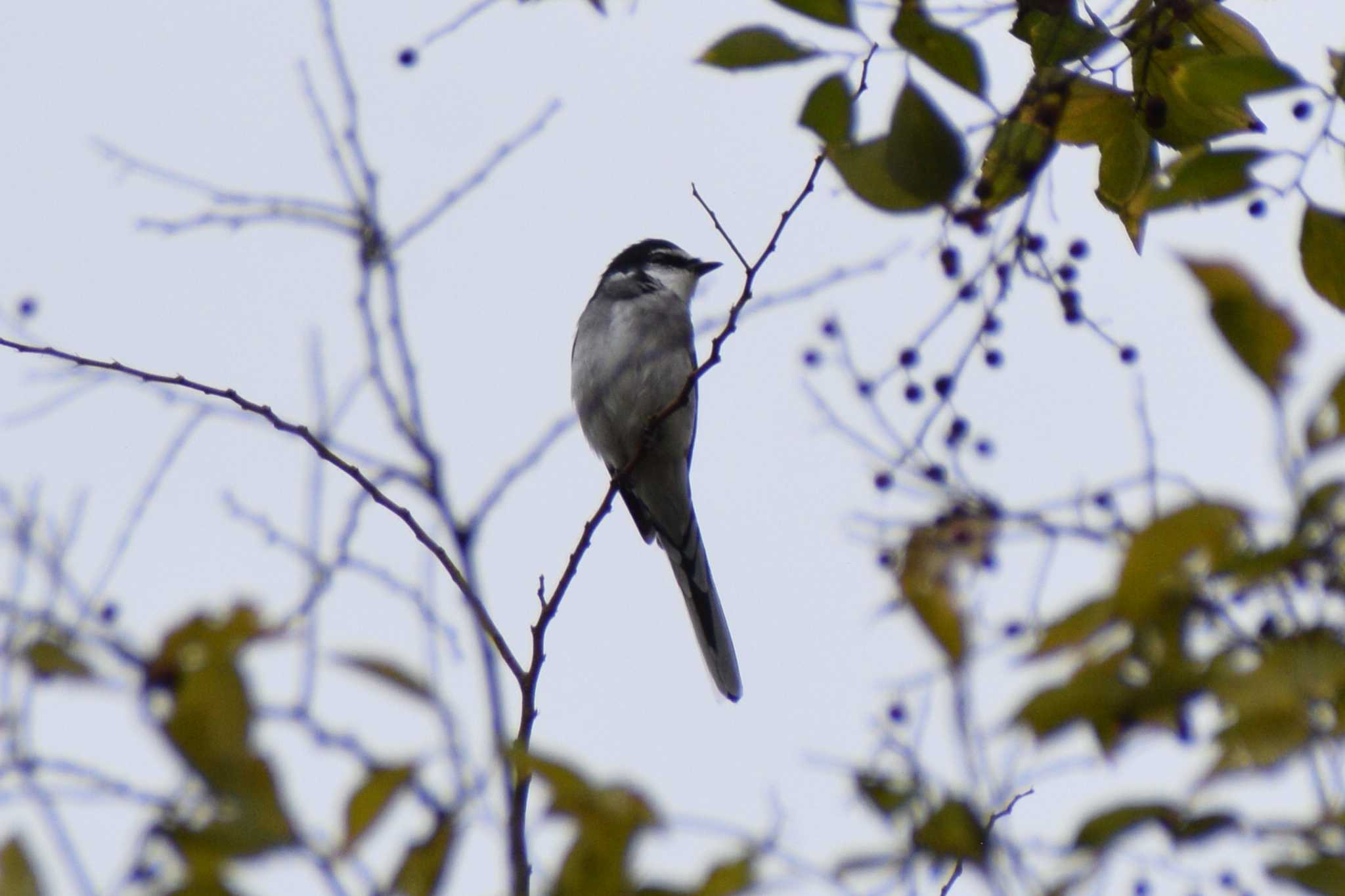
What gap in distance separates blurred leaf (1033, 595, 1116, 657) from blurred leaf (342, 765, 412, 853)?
61 centimetres

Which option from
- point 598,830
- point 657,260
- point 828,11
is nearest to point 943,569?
point 598,830

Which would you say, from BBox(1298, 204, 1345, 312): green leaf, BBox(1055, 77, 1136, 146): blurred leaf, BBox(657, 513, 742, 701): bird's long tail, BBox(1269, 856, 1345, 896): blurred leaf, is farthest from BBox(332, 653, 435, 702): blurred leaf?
BBox(657, 513, 742, 701): bird's long tail

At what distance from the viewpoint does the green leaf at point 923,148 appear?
206cm

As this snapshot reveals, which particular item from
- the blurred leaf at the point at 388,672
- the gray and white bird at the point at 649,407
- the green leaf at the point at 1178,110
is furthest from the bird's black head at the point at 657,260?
the blurred leaf at the point at 388,672

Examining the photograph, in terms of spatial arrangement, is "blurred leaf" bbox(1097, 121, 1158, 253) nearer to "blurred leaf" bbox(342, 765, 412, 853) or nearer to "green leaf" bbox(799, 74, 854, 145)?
"green leaf" bbox(799, 74, 854, 145)

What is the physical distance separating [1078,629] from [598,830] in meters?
0.48

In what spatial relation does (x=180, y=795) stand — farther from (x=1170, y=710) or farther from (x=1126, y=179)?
(x=1126, y=179)

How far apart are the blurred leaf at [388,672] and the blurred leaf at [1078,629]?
64 cm

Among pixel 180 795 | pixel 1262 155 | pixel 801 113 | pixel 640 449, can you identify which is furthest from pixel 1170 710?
pixel 640 449

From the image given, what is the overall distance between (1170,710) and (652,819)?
1.59 feet

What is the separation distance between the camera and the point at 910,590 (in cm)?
182

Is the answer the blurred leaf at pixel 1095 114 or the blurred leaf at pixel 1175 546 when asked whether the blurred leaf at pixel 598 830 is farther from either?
the blurred leaf at pixel 1095 114

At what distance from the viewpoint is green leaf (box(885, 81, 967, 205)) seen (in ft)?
6.77

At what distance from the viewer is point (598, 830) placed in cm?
149
